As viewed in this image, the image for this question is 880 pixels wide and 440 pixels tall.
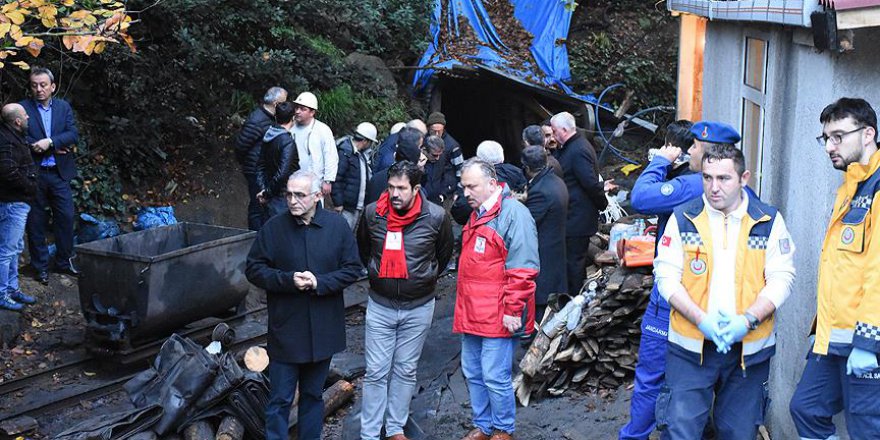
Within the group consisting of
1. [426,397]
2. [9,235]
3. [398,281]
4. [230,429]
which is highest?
[398,281]

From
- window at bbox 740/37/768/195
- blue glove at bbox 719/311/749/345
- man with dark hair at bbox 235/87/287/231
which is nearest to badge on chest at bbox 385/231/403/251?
blue glove at bbox 719/311/749/345

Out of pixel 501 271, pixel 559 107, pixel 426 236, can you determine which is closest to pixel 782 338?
pixel 501 271

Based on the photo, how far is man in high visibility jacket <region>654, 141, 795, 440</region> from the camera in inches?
197

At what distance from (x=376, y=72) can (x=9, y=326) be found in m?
9.14

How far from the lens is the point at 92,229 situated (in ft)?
39.1

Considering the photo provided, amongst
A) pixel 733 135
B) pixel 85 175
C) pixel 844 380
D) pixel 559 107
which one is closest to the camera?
pixel 844 380

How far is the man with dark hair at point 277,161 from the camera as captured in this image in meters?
10.2

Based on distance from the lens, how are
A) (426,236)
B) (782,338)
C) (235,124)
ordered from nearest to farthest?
(782,338)
(426,236)
(235,124)

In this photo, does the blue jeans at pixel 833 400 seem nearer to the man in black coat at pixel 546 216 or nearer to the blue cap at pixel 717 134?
the blue cap at pixel 717 134

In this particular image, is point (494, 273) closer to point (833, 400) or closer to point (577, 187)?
point (833, 400)

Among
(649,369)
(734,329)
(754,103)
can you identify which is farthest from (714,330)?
(754,103)

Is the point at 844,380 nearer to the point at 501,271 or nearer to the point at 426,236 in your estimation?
the point at 501,271

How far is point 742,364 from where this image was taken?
5.09m

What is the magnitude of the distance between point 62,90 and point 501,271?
8549 millimetres
